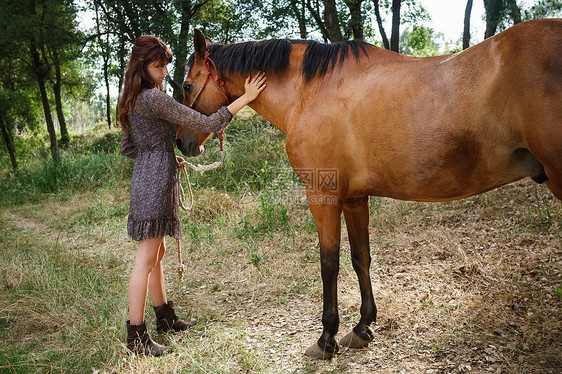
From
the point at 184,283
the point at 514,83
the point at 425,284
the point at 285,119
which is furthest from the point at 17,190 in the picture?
the point at 514,83

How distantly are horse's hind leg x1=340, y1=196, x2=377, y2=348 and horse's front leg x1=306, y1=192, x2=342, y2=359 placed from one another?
0.62ft

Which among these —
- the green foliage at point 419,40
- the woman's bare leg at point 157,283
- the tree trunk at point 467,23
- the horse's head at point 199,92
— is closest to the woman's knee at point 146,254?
the woman's bare leg at point 157,283

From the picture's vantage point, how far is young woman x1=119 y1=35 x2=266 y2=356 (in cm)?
253

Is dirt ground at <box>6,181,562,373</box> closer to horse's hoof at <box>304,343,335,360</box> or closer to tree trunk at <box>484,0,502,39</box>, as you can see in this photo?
horse's hoof at <box>304,343,335,360</box>

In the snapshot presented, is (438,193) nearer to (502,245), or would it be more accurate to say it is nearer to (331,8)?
(502,245)

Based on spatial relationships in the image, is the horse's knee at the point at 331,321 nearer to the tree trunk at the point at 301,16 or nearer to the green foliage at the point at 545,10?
the green foliage at the point at 545,10

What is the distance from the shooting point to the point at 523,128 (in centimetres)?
183

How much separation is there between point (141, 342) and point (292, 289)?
5.17ft

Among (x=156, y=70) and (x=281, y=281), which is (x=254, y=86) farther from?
(x=281, y=281)

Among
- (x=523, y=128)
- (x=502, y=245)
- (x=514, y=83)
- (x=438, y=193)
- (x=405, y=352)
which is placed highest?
(x=514, y=83)

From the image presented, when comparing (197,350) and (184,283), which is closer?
(197,350)

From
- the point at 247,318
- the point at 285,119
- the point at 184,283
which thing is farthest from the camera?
the point at 184,283

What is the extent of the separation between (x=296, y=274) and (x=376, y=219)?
1653 mm

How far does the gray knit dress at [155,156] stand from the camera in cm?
253
